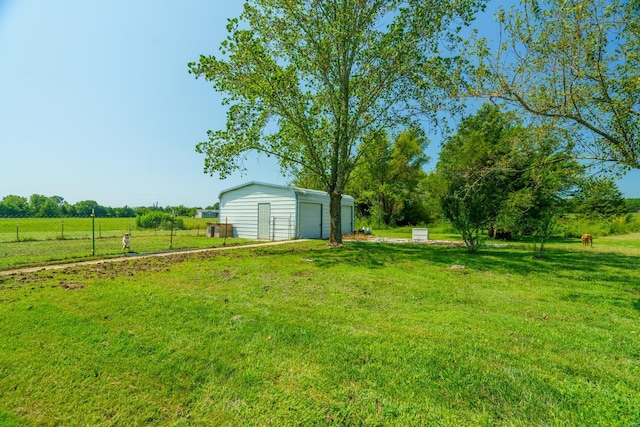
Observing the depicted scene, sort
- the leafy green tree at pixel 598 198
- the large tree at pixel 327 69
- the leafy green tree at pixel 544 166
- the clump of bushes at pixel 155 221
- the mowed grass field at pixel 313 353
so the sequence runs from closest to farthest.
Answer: the mowed grass field at pixel 313 353 → the leafy green tree at pixel 544 166 → the leafy green tree at pixel 598 198 → the large tree at pixel 327 69 → the clump of bushes at pixel 155 221

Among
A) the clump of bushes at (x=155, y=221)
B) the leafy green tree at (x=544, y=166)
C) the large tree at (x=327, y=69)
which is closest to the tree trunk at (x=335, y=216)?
the large tree at (x=327, y=69)

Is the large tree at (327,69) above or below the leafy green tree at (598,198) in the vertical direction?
above

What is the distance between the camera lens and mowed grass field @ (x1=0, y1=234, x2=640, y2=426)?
2.24 metres

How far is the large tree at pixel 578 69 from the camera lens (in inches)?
205

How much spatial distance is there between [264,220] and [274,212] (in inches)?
32.3

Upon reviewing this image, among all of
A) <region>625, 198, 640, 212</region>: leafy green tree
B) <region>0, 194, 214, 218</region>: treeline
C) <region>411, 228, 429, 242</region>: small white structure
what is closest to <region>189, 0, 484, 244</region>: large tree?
<region>411, 228, 429, 242</region>: small white structure

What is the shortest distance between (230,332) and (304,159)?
1011 cm

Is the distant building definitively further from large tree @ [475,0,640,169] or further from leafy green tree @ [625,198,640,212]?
leafy green tree @ [625,198,640,212]

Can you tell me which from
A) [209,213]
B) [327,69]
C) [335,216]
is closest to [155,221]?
[335,216]

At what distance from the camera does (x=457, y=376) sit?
2.65 metres

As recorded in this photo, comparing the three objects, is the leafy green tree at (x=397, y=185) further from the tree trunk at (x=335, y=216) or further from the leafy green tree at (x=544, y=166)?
the leafy green tree at (x=544, y=166)

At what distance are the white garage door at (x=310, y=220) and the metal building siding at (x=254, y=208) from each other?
73 centimetres

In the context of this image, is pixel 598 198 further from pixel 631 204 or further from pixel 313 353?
pixel 631 204

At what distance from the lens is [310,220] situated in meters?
17.4
